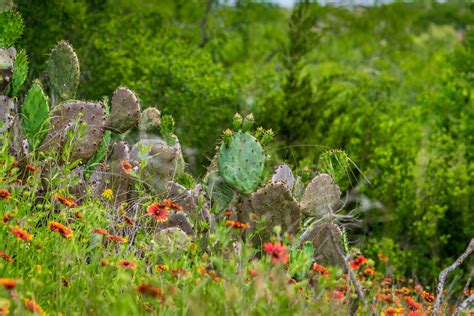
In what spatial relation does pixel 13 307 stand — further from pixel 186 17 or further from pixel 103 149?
pixel 186 17

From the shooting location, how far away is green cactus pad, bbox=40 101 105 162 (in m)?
5.70

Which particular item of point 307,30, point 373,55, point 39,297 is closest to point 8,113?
point 39,297

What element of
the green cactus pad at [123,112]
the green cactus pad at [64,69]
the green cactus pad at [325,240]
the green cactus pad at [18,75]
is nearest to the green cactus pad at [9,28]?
the green cactus pad at [18,75]

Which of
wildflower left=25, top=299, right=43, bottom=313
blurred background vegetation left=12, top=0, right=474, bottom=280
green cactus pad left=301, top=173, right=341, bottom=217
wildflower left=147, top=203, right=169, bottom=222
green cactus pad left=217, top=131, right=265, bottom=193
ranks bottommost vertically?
blurred background vegetation left=12, top=0, right=474, bottom=280

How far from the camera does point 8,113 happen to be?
575cm

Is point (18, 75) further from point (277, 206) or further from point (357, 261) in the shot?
point (357, 261)

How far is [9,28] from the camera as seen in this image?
6.14 metres

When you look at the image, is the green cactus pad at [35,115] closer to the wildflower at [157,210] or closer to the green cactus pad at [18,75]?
the green cactus pad at [18,75]

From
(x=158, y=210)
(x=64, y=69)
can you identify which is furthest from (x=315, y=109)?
(x=158, y=210)

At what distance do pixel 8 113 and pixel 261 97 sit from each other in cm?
727

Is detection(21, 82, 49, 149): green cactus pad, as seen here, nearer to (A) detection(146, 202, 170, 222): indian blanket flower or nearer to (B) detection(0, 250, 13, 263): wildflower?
(A) detection(146, 202, 170, 222): indian blanket flower

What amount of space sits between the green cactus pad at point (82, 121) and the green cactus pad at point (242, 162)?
0.91 metres

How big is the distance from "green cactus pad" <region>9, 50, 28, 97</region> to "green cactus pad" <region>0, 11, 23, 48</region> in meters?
0.14

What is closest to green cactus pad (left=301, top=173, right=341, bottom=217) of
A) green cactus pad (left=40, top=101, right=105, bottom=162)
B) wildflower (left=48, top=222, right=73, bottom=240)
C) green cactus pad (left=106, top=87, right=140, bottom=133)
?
green cactus pad (left=106, top=87, right=140, bottom=133)
